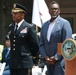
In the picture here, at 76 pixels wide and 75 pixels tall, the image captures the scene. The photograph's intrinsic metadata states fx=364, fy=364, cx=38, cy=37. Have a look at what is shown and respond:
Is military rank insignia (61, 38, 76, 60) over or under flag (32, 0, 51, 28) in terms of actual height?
under

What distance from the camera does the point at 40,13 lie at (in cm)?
770

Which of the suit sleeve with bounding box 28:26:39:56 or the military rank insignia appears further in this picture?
the suit sleeve with bounding box 28:26:39:56

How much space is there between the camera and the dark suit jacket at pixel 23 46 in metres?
5.15

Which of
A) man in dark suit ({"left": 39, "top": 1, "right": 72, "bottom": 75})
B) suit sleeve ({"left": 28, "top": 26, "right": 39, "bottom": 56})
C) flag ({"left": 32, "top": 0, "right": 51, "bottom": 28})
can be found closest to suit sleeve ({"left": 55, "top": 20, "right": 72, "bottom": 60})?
man in dark suit ({"left": 39, "top": 1, "right": 72, "bottom": 75})

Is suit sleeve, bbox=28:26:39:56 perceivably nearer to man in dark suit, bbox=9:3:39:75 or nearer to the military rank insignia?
man in dark suit, bbox=9:3:39:75

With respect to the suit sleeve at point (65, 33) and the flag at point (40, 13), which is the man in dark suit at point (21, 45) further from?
the flag at point (40, 13)

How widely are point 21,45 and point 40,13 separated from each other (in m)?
2.64

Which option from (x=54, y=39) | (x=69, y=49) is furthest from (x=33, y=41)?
(x=69, y=49)

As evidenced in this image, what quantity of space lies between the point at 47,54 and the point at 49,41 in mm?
183

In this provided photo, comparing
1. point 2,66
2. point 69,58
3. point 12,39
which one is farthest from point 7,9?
point 69,58

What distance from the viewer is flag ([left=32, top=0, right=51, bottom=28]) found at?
24.9 feet

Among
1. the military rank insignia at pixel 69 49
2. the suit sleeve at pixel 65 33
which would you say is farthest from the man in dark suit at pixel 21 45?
the military rank insignia at pixel 69 49

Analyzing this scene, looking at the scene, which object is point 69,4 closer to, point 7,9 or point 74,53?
point 7,9

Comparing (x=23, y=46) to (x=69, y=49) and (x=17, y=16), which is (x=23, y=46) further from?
(x=69, y=49)
